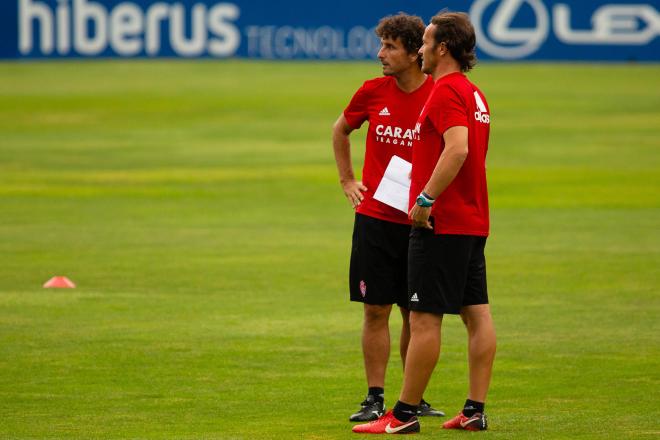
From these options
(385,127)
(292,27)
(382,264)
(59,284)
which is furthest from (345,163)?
(292,27)

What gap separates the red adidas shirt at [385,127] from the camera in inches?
333

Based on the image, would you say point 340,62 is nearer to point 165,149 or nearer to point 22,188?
point 165,149

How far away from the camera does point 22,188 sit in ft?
75.0

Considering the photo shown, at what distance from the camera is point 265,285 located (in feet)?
45.1

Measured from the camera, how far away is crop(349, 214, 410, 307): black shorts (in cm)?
852

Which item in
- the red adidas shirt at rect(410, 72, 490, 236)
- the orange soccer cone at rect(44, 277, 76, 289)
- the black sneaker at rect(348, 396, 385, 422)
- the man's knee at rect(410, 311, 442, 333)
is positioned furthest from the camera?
the orange soccer cone at rect(44, 277, 76, 289)

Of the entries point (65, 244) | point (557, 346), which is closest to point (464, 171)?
point (557, 346)

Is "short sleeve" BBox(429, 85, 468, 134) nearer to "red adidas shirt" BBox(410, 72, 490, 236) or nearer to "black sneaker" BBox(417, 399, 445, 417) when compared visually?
"red adidas shirt" BBox(410, 72, 490, 236)

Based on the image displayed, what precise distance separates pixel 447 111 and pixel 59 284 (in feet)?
21.8

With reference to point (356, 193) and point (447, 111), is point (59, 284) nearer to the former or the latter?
point (356, 193)

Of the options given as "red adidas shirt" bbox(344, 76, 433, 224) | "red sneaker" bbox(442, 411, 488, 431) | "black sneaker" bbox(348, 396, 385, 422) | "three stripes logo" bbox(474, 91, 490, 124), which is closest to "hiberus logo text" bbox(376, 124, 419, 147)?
"red adidas shirt" bbox(344, 76, 433, 224)

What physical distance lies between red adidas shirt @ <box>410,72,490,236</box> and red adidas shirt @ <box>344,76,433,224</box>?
51cm

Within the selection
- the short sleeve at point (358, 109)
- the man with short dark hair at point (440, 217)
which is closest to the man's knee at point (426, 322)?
the man with short dark hair at point (440, 217)

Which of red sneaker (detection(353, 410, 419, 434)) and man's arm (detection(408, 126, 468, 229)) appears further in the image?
red sneaker (detection(353, 410, 419, 434))
